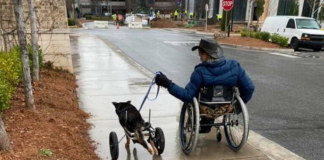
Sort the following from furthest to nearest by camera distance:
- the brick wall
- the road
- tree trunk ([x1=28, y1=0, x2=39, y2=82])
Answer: the brick wall
tree trunk ([x1=28, y1=0, x2=39, y2=82])
the road

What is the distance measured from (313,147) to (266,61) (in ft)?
28.2

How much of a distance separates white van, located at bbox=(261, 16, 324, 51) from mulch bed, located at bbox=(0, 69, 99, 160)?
45.2 feet

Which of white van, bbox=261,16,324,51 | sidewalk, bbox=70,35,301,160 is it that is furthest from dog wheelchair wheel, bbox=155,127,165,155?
white van, bbox=261,16,324,51

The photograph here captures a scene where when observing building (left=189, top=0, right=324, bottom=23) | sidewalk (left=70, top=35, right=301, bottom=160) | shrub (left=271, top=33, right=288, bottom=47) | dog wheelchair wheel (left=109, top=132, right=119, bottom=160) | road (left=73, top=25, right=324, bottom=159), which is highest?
building (left=189, top=0, right=324, bottom=23)

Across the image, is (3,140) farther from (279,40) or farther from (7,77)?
(279,40)

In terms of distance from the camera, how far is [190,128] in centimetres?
376

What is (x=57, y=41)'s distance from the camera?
7.79 m

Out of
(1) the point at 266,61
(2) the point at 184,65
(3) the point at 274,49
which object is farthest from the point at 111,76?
(3) the point at 274,49

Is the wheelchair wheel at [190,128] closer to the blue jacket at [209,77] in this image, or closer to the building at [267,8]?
the blue jacket at [209,77]

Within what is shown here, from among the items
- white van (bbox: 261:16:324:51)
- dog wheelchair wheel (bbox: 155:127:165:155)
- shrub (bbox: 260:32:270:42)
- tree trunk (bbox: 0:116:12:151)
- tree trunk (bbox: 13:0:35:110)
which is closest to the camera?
tree trunk (bbox: 0:116:12:151)

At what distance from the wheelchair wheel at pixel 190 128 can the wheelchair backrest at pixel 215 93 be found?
147 mm

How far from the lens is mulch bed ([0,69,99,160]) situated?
322 centimetres

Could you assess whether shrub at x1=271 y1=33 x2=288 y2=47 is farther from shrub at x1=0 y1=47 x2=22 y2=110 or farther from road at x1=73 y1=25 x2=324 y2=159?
shrub at x1=0 y1=47 x2=22 y2=110

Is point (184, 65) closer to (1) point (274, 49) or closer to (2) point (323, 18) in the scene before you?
(1) point (274, 49)
